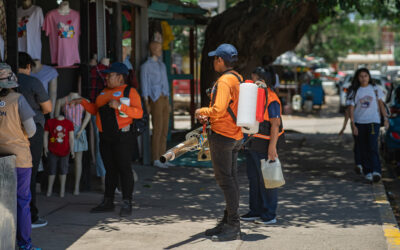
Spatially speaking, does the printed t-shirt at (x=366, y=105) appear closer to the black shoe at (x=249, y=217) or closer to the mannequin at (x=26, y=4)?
the black shoe at (x=249, y=217)

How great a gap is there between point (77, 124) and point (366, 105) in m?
4.20

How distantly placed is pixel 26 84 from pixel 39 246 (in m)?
1.54

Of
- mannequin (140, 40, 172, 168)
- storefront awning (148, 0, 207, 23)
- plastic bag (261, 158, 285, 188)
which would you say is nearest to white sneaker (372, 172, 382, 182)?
mannequin (140, 40, 172, 168)

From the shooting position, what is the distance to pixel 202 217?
7.71 m

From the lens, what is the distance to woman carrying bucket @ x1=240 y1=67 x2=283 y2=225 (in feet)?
22.7

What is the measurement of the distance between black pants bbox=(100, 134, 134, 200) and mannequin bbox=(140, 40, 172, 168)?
3.44 metres

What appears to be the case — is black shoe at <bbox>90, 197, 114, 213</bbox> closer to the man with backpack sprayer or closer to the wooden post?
the man with backpack sprayer

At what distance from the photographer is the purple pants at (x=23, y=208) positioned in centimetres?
581

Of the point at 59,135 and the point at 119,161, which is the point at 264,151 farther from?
the point at 59,135

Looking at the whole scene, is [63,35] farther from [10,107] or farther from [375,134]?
[375,134]

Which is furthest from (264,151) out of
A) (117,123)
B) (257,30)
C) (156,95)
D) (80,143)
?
(257,30)

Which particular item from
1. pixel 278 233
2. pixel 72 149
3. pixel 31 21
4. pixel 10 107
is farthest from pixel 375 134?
pixel 10 107

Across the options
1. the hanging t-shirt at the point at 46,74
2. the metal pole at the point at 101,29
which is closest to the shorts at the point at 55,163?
the hanging t-shirt at the point at 46,74

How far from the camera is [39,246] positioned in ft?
20.8
